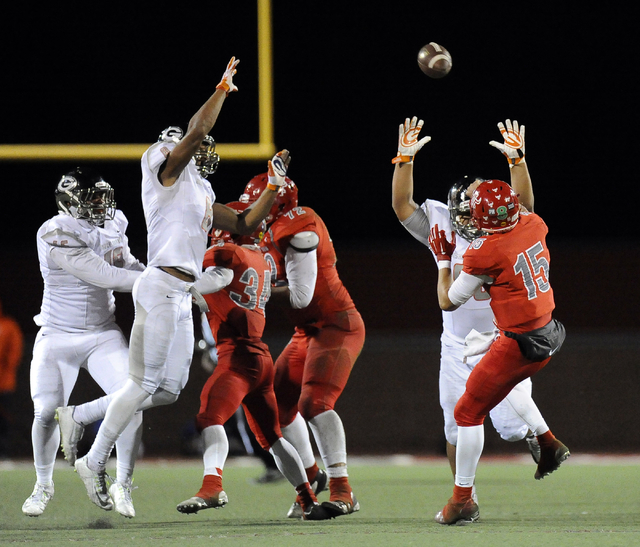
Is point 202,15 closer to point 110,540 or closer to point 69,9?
point 69,9

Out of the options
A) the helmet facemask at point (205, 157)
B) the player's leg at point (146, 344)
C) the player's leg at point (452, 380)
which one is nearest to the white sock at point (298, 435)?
the player's leg at point (452, 380)

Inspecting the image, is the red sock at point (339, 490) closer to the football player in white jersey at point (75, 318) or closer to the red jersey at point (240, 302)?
the red jersey at point (240, 302)

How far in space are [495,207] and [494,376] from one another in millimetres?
731

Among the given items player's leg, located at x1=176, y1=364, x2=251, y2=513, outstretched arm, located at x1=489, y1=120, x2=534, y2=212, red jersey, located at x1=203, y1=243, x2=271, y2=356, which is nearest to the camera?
player's leg, located at x1=176, y1=364, x2=251, y2=513

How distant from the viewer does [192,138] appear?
4125 mm

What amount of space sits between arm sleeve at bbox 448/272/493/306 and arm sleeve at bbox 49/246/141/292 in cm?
147

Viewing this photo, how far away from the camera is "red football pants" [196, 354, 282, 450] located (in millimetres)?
4410

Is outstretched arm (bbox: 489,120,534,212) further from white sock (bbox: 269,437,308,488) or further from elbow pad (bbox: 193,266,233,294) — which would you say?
white sock (bbox: 269,437,308,488)

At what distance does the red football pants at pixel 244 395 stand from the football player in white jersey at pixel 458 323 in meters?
0.90

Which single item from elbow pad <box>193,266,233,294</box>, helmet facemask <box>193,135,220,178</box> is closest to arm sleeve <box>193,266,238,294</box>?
elbow pad <box>193,266,233,294</box>

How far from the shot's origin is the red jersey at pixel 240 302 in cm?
457

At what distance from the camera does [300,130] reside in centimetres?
980

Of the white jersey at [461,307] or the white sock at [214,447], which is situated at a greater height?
the white jersey at [461,307]

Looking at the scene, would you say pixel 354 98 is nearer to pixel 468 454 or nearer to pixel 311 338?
pixel 311 338
